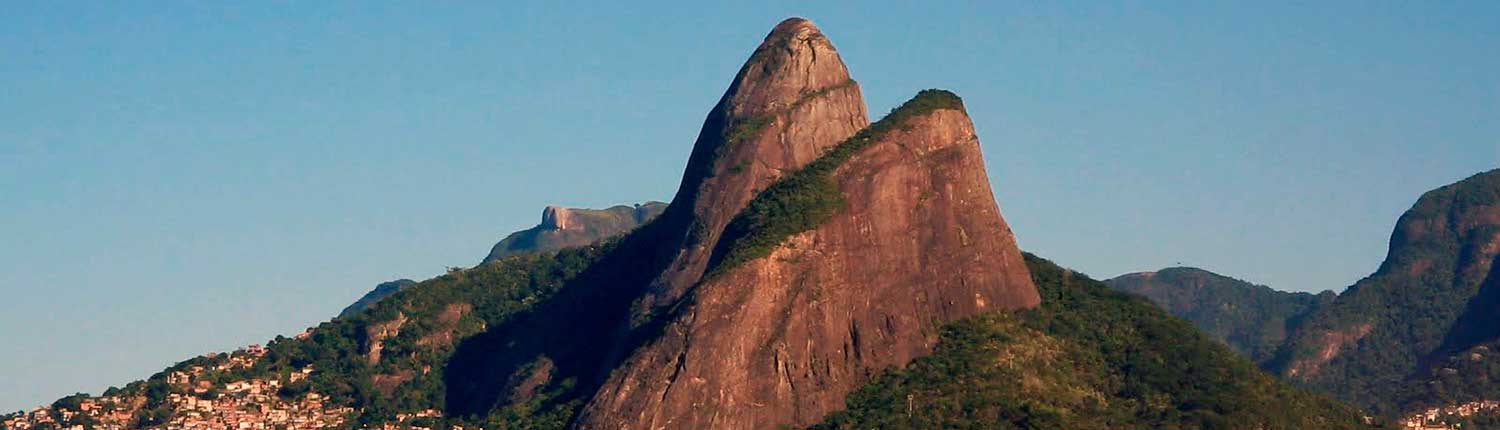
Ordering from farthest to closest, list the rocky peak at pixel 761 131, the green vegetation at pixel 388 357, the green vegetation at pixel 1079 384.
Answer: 1. the green vegetation at pixel 388 357
2. the rocky peak at pixel 761 131
3. the green vegetation at pixel 1079 384

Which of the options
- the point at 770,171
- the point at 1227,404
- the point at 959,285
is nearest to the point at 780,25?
the point at 770,171

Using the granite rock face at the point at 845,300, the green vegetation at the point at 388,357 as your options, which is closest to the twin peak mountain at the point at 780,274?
the granite rock face at the point at 845,300

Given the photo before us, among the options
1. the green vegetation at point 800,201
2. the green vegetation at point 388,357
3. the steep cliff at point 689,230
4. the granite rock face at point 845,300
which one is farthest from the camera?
the green vegetation at point 388,357

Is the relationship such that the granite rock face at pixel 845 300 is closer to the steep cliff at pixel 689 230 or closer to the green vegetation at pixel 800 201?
the green vegetation at pixel 800 201

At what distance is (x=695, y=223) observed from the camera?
17638 centimetres

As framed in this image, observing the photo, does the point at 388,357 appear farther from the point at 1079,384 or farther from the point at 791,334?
the point at 1079,384

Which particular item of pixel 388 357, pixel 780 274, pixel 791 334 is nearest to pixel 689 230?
pixel 780 274

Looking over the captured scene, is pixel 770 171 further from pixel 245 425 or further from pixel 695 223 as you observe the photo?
pixel 245 425

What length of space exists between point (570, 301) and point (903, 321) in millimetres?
31078

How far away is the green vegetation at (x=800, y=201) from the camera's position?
167000 millimetres

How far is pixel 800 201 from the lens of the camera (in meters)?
172

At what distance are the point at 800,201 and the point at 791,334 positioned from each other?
12.6m

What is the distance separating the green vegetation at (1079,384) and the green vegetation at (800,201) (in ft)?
37.4

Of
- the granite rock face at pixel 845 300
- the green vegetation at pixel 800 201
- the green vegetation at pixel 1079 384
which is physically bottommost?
the green vegetation at pixel 1079 384
